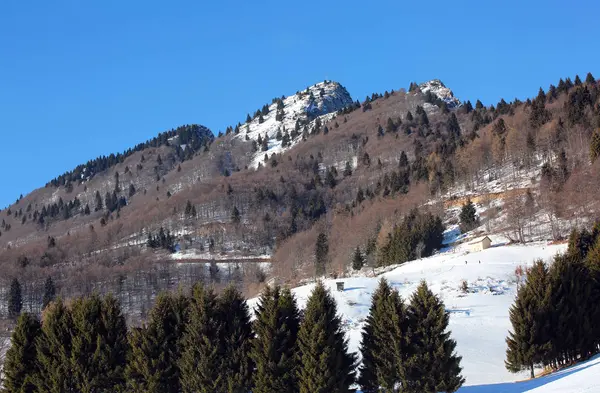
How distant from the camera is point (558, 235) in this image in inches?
2613

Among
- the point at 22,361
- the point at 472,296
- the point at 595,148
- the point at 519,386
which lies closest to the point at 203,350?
the point at 22,361

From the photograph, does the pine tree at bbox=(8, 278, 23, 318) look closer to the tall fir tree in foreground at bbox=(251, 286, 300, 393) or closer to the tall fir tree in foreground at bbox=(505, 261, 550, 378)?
the tall fir tree in foreground at bbox=(251, 286, 300, 393)

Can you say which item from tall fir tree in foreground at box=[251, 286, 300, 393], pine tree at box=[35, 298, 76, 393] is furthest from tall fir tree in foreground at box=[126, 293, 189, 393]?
tall fir tree in foreground at box=[251, 286, 300, 393]

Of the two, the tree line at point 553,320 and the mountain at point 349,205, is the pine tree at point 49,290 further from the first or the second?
the tree line at point 553,320

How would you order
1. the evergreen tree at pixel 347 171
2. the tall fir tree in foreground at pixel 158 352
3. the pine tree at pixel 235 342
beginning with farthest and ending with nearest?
the evergreen tree at pixel 347 171 → the tall fir tree in foreground at pixel 158 352 → the pine tree at pixel 235 342

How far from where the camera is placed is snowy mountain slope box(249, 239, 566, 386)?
34.6 meters

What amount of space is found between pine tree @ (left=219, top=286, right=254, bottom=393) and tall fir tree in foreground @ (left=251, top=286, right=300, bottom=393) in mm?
432

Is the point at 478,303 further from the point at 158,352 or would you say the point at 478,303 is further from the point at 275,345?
the point at 158,352

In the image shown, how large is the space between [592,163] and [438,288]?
42.1m

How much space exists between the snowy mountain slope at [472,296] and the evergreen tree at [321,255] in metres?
23.5

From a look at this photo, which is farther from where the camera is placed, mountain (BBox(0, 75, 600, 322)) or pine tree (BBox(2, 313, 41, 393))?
mountain (BBox(0, 75, 600, 322))

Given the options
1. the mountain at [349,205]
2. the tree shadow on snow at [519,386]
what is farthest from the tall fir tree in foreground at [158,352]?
the mountain at [349,205]

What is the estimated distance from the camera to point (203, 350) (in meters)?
25.0

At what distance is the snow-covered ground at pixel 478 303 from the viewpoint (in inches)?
1048
